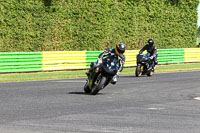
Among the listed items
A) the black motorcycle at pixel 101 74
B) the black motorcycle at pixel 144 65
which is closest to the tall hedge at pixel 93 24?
the black motorcycle at pixel 144 65

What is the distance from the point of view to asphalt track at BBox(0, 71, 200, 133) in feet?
23.7

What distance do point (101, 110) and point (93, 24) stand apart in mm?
18193

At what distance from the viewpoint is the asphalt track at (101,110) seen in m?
7.24

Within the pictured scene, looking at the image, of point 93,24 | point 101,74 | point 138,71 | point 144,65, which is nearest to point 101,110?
point 101,74

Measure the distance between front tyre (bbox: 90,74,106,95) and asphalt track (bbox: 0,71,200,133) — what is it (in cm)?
21

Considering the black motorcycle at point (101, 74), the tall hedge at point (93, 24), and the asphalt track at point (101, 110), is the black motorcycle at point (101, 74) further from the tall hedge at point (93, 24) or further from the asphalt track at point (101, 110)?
the tall hedge at point (93, 24)

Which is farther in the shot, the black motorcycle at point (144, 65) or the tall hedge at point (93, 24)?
the tall hedge at point (93, 24)

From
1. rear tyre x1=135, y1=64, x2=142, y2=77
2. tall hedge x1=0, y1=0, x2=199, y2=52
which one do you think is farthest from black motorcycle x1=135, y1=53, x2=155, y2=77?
tall hedge x1=0, y1=0, x2=199, y2=52

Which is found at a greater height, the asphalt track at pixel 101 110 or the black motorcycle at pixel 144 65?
the asphalt track at pixel 101 110

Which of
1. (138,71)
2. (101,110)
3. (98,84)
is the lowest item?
(138,71)

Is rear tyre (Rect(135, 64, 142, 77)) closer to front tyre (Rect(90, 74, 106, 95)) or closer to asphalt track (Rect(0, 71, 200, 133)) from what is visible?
asphalt track (Rect(0, 71, 200, 133))

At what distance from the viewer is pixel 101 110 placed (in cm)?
932

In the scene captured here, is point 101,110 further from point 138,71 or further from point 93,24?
point 93,24

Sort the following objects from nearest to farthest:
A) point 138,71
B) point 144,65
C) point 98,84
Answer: point 98,84 < point 138,71 < point 144,65
